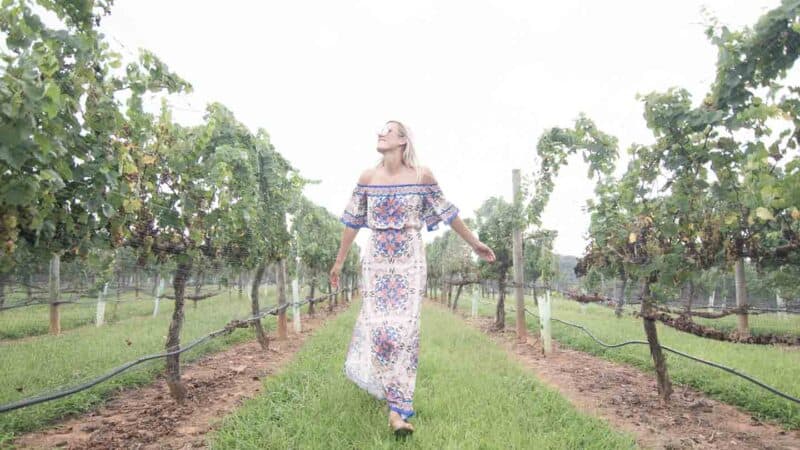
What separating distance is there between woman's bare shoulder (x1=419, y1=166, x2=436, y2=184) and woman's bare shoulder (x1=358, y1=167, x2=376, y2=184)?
43 centimetres

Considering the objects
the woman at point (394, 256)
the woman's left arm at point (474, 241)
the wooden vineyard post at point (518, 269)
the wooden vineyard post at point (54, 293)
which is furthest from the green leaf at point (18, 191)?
the wooden vineyard post at point (54, 293)

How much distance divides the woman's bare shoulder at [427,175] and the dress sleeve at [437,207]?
1.7 inches

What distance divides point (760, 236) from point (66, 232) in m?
5.66

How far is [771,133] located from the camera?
349cm

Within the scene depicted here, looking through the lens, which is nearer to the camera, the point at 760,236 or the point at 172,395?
the point at 760,236

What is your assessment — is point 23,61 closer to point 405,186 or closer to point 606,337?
point 405,186

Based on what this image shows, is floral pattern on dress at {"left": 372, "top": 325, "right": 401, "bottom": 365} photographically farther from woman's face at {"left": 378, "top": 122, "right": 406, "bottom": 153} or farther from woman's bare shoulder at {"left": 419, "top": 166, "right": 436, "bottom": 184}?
woman's face at {"left": 378, "top": 122, "right": 406, "bottom": 153}

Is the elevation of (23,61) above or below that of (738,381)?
above

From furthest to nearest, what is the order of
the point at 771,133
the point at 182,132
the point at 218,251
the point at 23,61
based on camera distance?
the point at 218,251
the point at 182,132
the point at 771,133
the point at 23,61

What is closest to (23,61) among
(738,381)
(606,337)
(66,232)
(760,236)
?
(66,232)

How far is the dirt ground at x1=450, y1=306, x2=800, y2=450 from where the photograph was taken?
12.7 ft

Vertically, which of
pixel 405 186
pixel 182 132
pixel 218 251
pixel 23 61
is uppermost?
pixel 182 132

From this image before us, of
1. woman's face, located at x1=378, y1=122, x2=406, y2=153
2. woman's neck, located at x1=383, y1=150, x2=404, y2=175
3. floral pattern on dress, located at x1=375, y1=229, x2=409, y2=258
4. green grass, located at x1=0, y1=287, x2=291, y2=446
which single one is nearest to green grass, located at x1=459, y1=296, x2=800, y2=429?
floral pattern on dress, located at x1=375, y1=229, x2=409, y2=258

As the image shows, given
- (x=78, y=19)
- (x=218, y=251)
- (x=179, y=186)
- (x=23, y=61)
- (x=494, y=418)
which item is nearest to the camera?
(x=23, y=61)
